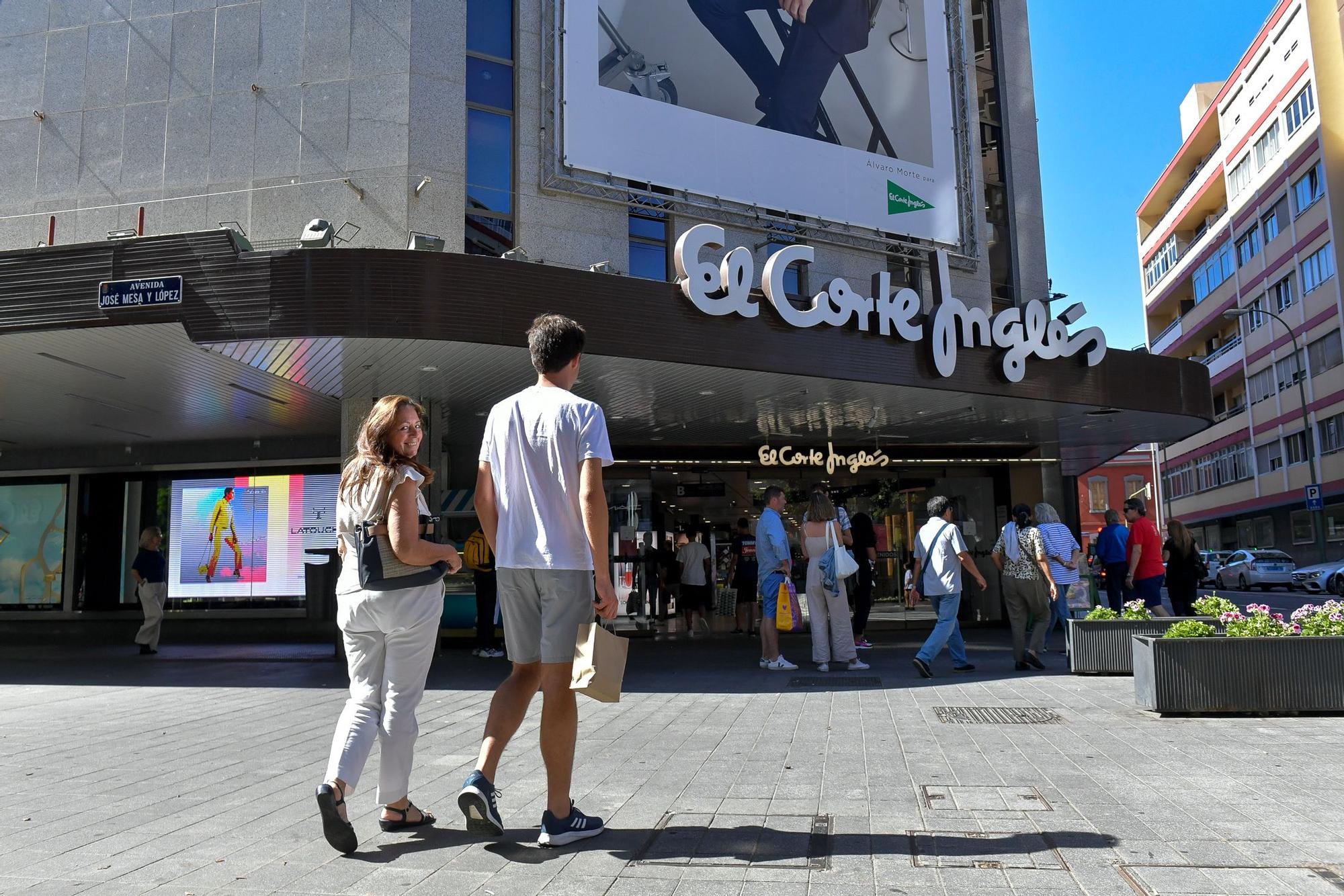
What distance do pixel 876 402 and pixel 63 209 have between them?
11.6 m

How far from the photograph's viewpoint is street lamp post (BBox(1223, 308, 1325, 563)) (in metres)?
34.8

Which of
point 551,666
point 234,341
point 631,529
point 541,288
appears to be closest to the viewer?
point 551,666

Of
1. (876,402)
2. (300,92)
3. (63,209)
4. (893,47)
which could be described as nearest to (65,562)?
(63,209)

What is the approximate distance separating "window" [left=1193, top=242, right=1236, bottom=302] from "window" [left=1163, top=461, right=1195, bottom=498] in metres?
10.3

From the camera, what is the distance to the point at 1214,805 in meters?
4.31

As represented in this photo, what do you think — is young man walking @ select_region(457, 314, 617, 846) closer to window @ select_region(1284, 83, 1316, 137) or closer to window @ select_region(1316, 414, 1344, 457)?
window @ select_region(1316, 414, 1344, 457)

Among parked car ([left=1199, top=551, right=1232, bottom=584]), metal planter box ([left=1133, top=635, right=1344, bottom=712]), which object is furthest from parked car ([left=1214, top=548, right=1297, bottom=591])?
metal planter box ([left=1133, top=635, right=1344, bottom=712])

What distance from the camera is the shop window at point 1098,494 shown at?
71.3 m

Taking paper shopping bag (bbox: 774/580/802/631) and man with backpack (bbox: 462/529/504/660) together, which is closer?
paper shopping bag (bbox: 774/580/802/631)

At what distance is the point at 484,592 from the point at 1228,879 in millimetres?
10178

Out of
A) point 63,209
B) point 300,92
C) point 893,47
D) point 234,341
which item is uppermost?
point 893,47

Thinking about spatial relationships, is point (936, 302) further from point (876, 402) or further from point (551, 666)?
point (551, 666)

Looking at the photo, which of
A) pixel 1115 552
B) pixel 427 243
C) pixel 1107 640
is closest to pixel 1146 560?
pixel 1115 552

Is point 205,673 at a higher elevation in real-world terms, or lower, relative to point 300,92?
lower
